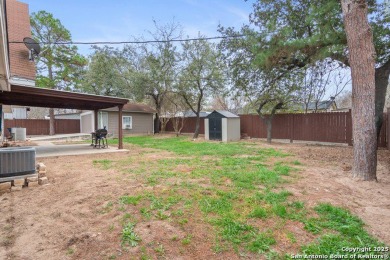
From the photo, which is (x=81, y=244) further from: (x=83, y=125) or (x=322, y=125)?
(x=83, y=125)

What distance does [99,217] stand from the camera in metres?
2.66

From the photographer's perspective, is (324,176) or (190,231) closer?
(190,231)

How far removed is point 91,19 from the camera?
9164 mm

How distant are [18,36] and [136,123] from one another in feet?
34.4

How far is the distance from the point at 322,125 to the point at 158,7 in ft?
28.8

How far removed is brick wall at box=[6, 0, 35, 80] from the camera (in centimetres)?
862

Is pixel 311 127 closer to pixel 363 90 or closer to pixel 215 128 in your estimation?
pixel 215 128

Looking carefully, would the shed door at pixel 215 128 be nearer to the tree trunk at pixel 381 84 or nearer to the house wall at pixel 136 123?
the tree trunk at pixel 381 84

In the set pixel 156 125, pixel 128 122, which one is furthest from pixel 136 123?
pixel 156 125

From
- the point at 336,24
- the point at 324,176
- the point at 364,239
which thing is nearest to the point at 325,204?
the point at 364,239

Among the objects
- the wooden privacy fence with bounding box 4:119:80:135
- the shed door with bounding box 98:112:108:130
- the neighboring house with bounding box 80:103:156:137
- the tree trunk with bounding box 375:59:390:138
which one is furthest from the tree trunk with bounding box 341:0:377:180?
the wooden privacy fence with bounding box 4:119:80:135

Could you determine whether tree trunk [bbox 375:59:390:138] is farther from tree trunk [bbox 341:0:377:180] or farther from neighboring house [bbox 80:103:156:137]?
neighboring house [bbox 80:103:156:137]

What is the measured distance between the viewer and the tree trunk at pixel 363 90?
399 cm

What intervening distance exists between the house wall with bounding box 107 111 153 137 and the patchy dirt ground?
525 inches
